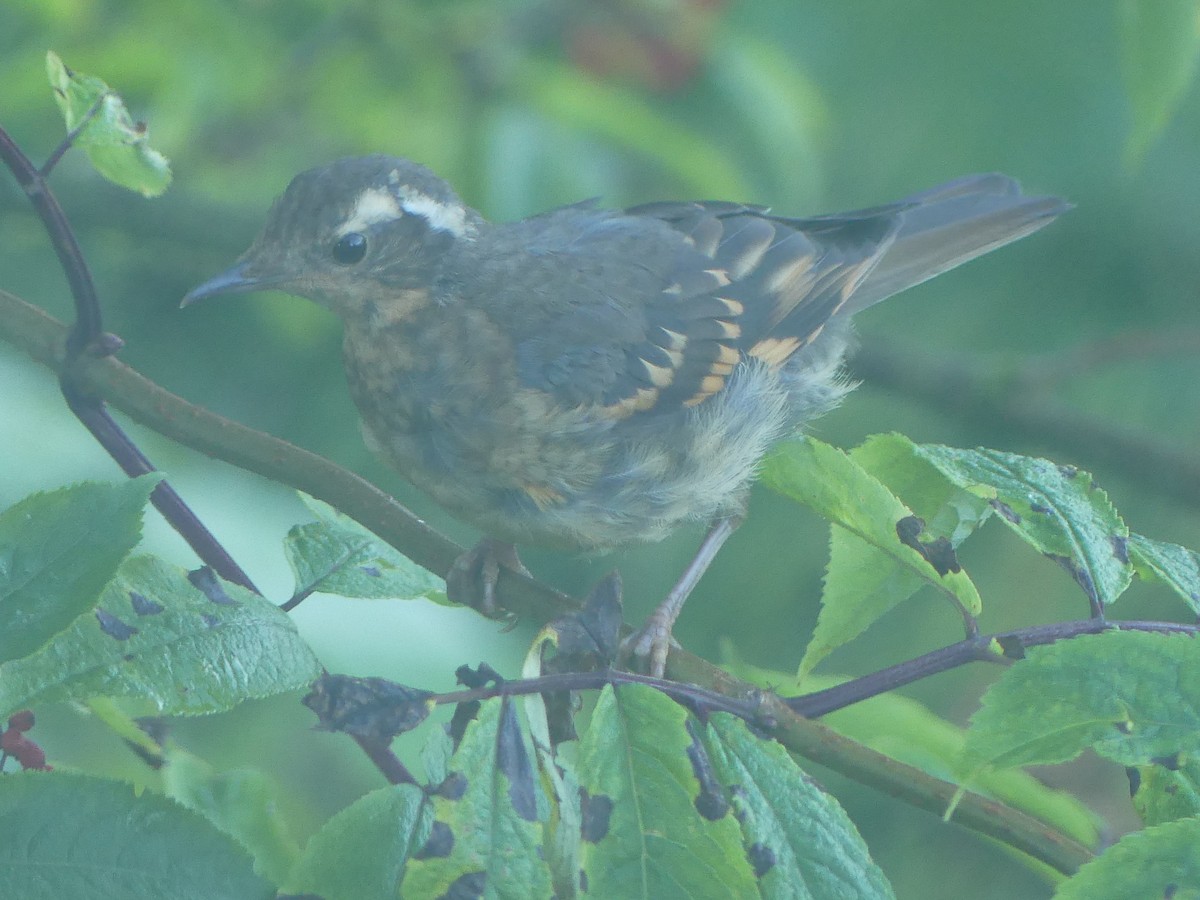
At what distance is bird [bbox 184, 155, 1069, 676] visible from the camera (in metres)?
2.60

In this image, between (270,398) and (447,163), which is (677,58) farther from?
(270,398)

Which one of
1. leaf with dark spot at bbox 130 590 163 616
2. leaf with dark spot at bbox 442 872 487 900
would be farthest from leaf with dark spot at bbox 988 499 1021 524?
leaf with dark spot at bbox 130 590 163 616

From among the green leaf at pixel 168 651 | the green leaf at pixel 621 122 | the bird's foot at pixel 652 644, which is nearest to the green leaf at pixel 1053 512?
the bird's foot at pixel 652 644

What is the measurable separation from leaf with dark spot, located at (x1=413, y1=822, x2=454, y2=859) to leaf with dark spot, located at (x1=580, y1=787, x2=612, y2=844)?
0.13 m

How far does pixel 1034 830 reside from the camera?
5.31ft

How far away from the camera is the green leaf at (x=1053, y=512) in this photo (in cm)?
151

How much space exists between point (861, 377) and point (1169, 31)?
2.33 meters

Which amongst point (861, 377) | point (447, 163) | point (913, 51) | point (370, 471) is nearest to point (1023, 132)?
point (913, 51)

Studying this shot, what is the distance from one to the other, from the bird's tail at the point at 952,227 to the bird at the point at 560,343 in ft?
0.18

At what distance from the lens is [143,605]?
1416 millimetres

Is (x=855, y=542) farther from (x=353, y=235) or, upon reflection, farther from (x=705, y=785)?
(x=353, y=235)

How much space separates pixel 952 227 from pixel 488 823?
2.54m

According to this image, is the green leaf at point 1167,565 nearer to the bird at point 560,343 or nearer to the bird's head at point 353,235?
the bird at point 560,343

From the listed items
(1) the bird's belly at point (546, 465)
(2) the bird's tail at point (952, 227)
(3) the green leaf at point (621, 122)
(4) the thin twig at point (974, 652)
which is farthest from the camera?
(3) the green leaf at point (621, 122)
